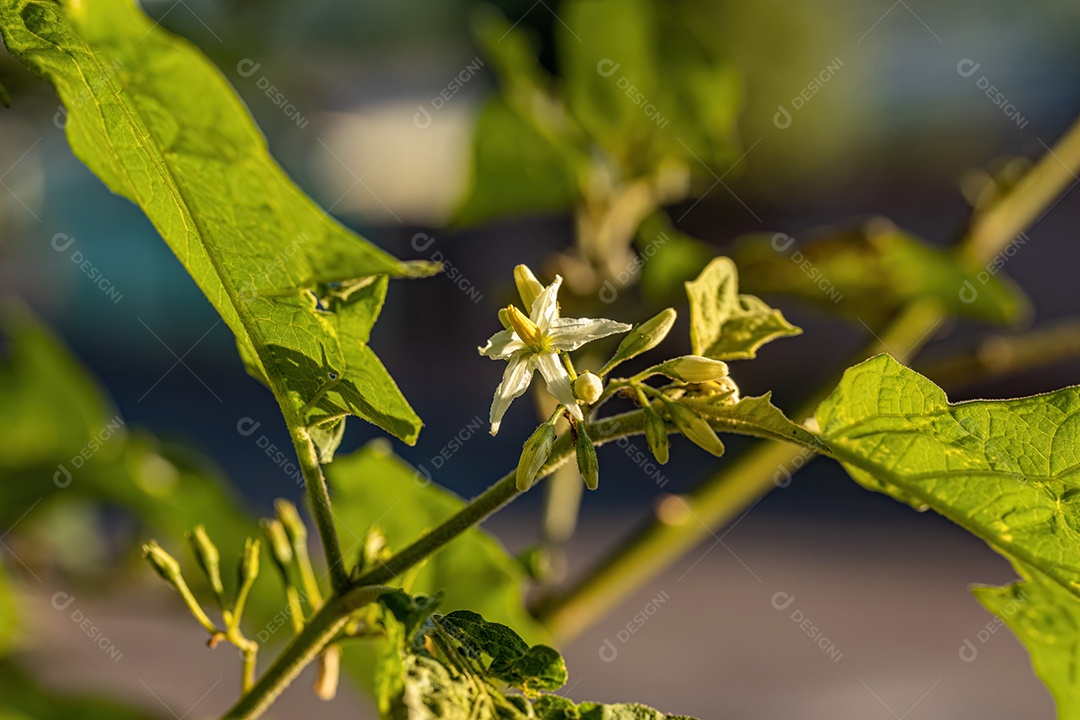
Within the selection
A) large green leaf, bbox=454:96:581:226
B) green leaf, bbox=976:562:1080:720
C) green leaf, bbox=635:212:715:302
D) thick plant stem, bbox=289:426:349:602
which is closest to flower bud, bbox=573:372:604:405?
thick plant stem, bbox=289:426:349:602

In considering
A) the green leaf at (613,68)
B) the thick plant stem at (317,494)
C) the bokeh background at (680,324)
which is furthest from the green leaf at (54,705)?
the green leaf at (613,68)

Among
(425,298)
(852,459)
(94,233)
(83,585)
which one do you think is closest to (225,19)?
(83,585)

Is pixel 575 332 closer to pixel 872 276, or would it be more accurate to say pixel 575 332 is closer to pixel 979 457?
pixel 979 457

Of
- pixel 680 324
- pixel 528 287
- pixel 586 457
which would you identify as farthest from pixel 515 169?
pixel 680 324

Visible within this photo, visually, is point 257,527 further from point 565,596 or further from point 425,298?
point 425,298

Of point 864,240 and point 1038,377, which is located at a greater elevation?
point 864,240

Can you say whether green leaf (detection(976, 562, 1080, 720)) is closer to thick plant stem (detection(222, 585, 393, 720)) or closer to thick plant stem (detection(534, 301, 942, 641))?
thick plant stem (detection(534, 301, 942, 641))

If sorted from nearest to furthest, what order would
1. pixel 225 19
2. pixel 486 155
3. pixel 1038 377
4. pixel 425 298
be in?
pixel 486 155 → pixel 225 19 → pixel 1038 377 → pixel 425 298
